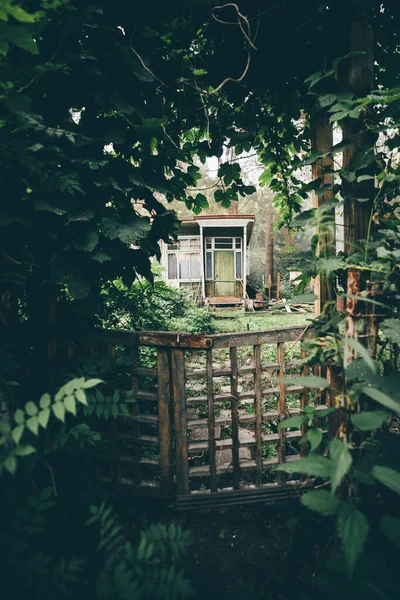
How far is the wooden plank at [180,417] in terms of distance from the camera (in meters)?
2.12

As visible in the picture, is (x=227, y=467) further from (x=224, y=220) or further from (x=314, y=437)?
(x=224, y=220)

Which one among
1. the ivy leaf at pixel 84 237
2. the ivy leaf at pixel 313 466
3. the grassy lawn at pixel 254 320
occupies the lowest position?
the grassy lawn at pixel 254 320

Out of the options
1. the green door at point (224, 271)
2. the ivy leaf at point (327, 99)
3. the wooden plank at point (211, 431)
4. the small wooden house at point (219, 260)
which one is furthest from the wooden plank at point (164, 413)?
the green door at point (224, 271)

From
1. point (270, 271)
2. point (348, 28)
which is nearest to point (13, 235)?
point (348, 28)

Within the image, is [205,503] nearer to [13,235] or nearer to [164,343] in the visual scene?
[164,343]

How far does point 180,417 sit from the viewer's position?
2145mm

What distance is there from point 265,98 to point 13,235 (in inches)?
94.1

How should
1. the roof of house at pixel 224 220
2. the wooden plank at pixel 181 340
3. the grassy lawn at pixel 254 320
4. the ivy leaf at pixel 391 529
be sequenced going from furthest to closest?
the roof of house at pixel 224 220
the grassy lawn at pixel 254 320
the wooden plank at pixel 181 340
the ivy leaf at pixel 391 529

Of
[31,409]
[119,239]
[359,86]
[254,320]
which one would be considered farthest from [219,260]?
[31,409]

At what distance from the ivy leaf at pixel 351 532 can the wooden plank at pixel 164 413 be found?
1328mm

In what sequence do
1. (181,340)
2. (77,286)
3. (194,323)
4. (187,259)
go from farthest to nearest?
(187,259) < (194,323) < (181,340) < (77,286)

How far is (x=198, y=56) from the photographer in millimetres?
2613

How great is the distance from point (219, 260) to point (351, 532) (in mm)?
14291

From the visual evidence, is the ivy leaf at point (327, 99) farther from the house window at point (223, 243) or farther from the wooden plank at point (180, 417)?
the house window at point (223, 243)
